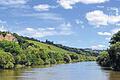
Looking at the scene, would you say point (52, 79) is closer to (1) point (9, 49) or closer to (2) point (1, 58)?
(2) point (1, 58)

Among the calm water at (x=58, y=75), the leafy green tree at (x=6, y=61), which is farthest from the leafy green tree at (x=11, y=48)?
the calm water at (x=58, y=75)

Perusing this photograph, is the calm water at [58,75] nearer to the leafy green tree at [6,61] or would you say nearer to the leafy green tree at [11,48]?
the leafy green tree at [6,61]

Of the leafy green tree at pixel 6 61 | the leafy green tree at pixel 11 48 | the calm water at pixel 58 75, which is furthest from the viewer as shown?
the leafy green tree at pixel 11 48

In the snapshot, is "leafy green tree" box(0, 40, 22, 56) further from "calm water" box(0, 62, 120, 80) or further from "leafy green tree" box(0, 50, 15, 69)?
"calm water" box(0, 62, 120, 80)

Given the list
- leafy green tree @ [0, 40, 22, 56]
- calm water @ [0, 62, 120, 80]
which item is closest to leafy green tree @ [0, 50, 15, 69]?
calm water @ [0, 62, 120, 80]

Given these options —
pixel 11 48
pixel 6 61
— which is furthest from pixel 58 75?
pixel 11 48

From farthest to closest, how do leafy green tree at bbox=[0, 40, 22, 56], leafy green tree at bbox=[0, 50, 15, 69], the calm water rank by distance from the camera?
leafy green tree at bbox=[0, 40, 22, 56], leafy green tree at bbox=[0, 50, 15, 69], the calm water

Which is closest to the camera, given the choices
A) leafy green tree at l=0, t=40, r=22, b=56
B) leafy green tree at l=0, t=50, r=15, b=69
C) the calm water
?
the calm water

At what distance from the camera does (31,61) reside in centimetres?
17450

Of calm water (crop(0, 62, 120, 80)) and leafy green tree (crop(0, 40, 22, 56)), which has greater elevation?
leafy green tree (crop(0, 40, 22, 56))

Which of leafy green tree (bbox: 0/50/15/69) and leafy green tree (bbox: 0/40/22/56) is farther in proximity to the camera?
leafy green tree (bbox: 0/40/22/56)

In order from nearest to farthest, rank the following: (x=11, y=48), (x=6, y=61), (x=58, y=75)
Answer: (x=58, y=75)
(x=6, y=61)
(x=11, y=48)

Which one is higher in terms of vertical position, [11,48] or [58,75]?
[11,48]

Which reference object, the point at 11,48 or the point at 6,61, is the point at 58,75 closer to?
the point at 6,61
